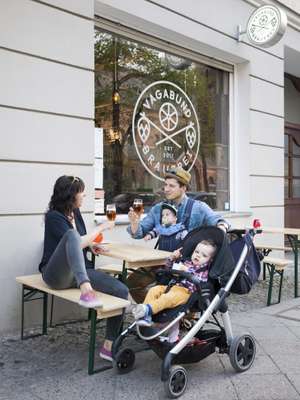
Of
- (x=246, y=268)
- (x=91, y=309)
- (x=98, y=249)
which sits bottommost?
(x=91, y=309)

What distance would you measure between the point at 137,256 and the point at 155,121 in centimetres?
318

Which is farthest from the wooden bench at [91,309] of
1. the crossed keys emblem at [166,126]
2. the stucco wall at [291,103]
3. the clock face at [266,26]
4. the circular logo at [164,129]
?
the stucco wall at [291,103]

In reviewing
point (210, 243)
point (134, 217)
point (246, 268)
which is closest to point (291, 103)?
point (134, 217)

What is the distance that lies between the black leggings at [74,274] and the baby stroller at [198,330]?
0.37 m

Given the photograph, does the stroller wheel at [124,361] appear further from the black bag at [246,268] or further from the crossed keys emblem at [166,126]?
the crossed keys emblem at [166,126]

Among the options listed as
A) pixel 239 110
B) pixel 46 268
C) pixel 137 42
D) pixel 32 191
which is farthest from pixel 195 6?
pixel 46 268

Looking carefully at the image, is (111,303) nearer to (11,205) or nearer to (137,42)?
(11,205)

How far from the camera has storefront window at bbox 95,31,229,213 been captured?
6141 mm

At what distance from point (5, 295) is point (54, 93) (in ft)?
6.73

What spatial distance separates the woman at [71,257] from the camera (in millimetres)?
3679

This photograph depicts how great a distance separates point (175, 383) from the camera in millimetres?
3350

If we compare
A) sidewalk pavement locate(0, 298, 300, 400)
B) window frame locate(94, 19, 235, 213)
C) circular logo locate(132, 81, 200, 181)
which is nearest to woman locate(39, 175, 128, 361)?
sidewalk pavement locate(0, 298, 300, 400)

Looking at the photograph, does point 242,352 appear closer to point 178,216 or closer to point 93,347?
point 93,347

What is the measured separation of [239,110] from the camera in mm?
7949
